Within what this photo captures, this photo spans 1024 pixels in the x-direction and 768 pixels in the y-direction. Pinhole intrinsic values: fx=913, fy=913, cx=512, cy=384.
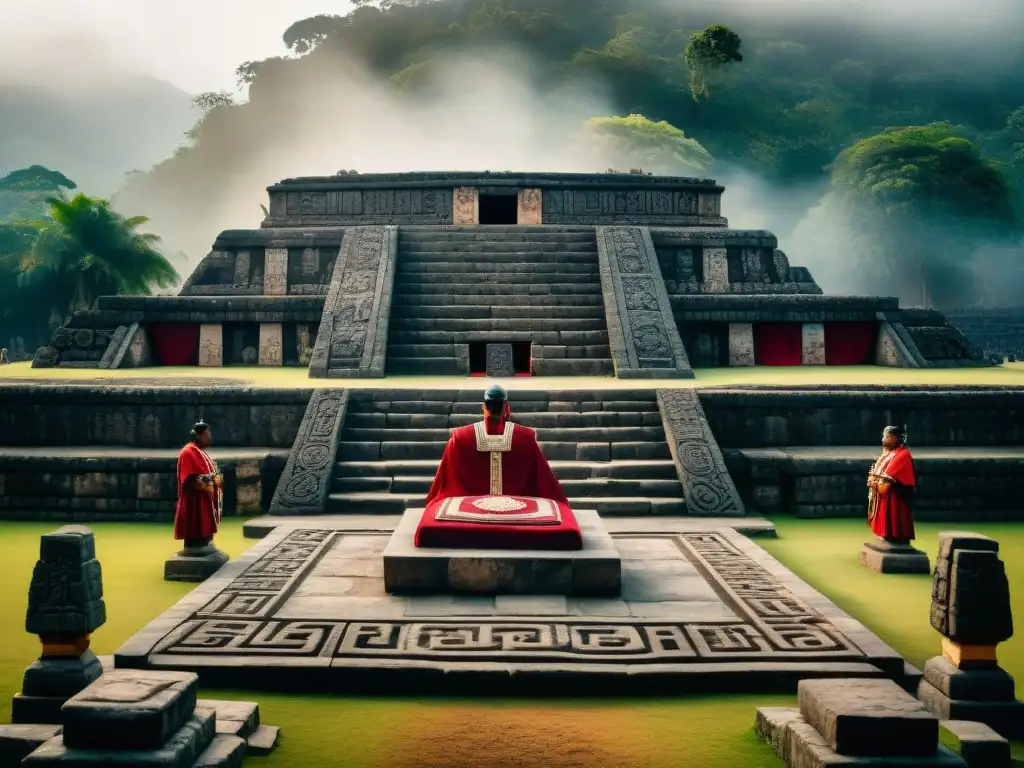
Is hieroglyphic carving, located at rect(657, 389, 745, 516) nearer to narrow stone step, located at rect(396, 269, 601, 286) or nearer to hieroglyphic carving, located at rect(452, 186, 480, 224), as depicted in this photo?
narrow stone step, located at rect(396, 269, 601, 286)

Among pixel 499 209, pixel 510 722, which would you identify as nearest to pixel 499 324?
pixel 499 209

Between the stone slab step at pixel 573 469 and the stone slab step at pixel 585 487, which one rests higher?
the stone slab step at pixel 573 469

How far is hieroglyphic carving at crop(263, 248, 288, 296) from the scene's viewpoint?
1617 cm

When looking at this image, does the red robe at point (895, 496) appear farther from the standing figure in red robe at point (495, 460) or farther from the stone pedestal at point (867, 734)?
the stone pedestal at point (867, 734)

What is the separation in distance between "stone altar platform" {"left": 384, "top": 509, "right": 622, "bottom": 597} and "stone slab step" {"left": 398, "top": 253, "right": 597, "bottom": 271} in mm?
9635

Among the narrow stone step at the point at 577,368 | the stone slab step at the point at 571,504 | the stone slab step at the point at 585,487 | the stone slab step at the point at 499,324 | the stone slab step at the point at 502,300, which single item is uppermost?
the stone slab step at the point at 502,300

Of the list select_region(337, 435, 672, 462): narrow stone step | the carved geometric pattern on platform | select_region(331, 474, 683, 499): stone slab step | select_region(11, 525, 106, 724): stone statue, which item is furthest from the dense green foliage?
select_region(11, 525, 106, 724): stone statue

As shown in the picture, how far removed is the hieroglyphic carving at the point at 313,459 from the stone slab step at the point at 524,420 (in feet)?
0.85

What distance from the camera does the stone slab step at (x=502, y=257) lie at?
49.3ft

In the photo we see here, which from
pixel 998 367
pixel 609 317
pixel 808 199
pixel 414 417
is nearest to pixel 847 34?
pixel 808 199

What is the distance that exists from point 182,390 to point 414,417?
252 cm

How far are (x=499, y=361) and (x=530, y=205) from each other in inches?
269

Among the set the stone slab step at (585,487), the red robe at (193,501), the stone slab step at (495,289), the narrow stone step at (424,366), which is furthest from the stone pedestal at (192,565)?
the stone slab step at (495,289)

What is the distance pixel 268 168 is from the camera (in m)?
55.5
